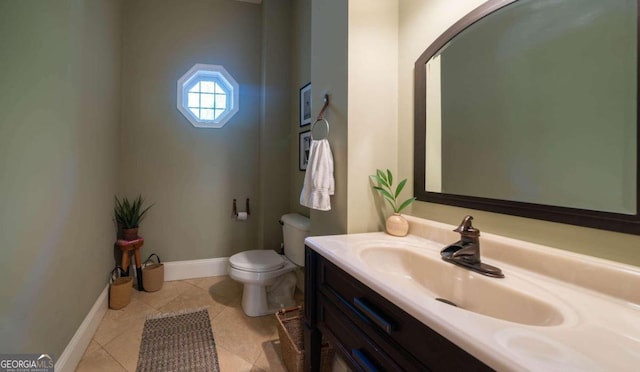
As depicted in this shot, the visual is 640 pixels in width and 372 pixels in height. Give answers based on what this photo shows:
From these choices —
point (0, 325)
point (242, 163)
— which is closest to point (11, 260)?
point (0, 325)

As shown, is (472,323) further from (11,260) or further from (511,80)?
(11,260)

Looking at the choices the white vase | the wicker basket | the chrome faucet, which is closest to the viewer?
the chrome faucet

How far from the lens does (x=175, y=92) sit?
2.71 m

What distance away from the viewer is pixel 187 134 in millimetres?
2768

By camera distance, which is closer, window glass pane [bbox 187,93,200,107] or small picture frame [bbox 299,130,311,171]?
small picture frame [bbox 299,130,311,171]

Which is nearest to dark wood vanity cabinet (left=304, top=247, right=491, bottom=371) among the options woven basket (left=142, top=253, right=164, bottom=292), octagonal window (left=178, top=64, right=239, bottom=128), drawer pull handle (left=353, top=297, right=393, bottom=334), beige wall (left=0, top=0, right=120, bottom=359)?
drawer pull handle (left=353, top=297, right=393, bottom=334)

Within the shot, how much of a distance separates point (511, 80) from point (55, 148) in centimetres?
204

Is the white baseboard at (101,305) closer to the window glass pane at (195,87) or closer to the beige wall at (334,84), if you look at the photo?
the beige wall at (334,84)

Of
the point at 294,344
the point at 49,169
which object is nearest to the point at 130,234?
the point at 49,169

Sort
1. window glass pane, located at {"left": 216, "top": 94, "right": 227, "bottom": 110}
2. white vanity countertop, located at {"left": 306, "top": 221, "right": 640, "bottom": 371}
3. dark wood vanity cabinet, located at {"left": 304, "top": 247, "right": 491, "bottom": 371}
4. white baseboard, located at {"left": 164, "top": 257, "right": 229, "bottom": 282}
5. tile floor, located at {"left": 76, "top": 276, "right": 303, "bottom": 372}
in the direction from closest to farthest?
white vanity countertop, located at {"left": 306, "top": 221, "right": 640, "bottom": 371}, dark wood vanity cabinet, located at {"left": 304, "top": 247, "right": 491, "bottom": 371}, tile floor, located at {"left": 76, "top": 276, "right": 303, "bottom": 372}, white baseboard, located at {"left": 164, "top": 257, "right": 229, "bottom": 282}, window glass pane, located at {"left": 216, "top": 94, "right": 227, "bottom": 110}

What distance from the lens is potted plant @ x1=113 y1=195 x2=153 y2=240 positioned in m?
2.45

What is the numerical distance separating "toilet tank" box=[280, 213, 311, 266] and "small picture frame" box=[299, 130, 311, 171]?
49cm

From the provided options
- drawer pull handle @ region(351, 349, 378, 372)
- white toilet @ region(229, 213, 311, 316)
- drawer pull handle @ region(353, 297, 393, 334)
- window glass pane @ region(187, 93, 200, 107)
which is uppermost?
window glass pane @ region(187, 93, 200, 107)

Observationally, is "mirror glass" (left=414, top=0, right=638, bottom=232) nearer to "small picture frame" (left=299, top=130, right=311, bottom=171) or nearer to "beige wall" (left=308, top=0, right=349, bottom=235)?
"beige wall" (left=308, top=0, right=349, bottom=235)
